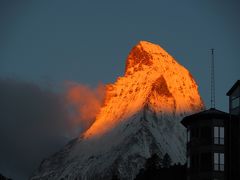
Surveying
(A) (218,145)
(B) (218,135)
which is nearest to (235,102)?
(B) (218,135)

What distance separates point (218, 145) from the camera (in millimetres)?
104125

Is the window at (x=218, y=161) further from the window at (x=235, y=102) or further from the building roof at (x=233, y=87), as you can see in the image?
the building roof at (x=233, y=87)

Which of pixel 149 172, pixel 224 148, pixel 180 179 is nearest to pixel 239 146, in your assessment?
pixel 224 148

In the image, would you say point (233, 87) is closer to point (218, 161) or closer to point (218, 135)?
point (218, 135)

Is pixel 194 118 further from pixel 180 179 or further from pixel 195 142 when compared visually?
pixel 180 179

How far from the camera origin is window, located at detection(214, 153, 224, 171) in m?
103

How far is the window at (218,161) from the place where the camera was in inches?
4067

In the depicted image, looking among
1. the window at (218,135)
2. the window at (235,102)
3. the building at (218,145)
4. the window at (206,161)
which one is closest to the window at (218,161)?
the building at (218,145)

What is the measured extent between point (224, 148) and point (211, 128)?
2.78 metres

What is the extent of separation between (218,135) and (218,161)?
3.06 m

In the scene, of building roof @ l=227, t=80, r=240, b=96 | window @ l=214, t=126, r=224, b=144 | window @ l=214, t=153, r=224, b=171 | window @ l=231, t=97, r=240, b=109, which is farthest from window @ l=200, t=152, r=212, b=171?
building roof @ l=227, t=80, r=240, b=96

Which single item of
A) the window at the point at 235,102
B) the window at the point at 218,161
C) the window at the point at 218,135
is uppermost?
the window at the point at 235,102

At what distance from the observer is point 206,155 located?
104312 millimetres

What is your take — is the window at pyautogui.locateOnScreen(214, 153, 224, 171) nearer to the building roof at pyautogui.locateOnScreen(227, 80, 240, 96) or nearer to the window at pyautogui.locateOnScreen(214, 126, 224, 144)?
the window at pyautogui.locateOnScreen(214, 126, 224, 144)
